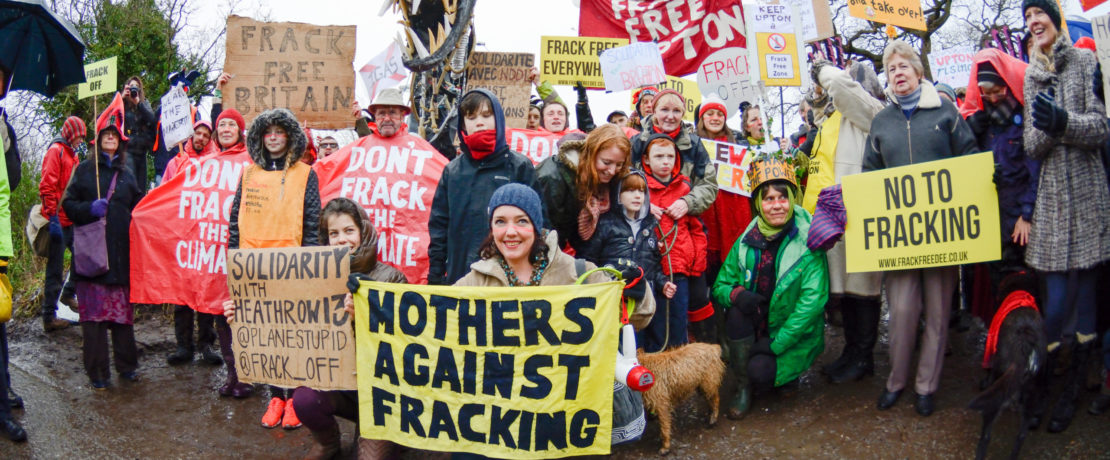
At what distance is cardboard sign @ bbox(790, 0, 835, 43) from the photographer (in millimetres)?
9383

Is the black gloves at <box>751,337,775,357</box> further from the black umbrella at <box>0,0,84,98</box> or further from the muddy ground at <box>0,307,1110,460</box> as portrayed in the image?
the black umbrella at <box>0,0,84,98</box>

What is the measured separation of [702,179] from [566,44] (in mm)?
3652

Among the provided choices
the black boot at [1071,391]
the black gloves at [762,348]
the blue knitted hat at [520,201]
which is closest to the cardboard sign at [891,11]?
the black gloves at [762,348]

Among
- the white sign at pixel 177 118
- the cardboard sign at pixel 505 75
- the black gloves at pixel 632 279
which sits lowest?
the black gloves at pixel 632 279

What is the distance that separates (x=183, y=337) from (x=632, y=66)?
5115 millimetres

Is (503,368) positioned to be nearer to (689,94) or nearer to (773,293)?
(773,293)

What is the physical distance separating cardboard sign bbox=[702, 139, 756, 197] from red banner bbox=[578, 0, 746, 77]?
→ 241 centimetres

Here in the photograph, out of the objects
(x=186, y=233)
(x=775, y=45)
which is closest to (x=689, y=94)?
(x=775, y=45)

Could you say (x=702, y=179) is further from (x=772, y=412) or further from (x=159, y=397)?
(x=159, y=397)

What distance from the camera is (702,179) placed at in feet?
18.5

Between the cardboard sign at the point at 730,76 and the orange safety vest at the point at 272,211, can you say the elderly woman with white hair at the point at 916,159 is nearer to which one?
the cardboard sign at the point at 730,76

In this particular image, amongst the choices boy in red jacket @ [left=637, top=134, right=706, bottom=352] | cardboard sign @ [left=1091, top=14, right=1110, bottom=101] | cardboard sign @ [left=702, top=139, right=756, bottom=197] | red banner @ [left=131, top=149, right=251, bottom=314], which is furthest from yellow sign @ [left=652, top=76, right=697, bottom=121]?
cardboard sign @ [left=1091, top=14, right=1110, bottom=101]

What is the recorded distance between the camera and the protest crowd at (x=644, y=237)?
3.99 m

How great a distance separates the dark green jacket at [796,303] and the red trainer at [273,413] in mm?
3360
